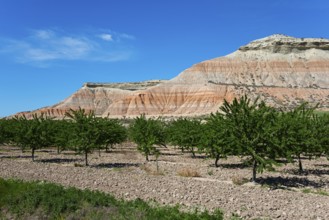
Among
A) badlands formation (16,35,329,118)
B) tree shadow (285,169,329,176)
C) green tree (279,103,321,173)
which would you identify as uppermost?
Answer: badlands formation (16,35,329,118)

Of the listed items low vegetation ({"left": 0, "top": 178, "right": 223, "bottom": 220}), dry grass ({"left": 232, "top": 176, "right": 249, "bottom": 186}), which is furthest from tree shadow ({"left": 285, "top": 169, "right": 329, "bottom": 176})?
low vegetation ({"left": 0, "top": 178, "right": 223, "bottom": 220})

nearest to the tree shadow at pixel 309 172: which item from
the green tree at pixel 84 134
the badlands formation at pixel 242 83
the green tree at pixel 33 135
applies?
the green tree at pixel 84 134

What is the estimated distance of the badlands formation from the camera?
125 meters

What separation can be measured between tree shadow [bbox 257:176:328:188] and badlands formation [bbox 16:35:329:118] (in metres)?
92.6

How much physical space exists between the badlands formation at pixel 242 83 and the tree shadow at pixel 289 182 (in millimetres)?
92617

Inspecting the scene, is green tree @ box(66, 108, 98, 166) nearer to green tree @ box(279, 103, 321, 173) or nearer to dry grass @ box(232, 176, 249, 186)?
dry grass @ box(232, 176, 249, 186)

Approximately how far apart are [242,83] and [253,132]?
119334 mm

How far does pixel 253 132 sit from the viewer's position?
2281 centimetres

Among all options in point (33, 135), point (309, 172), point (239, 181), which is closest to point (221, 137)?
point (239, 181)

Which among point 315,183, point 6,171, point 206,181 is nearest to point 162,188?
point 206,181

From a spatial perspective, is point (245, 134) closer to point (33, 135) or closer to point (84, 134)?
point (84, 134)

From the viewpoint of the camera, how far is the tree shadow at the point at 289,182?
76.0ft

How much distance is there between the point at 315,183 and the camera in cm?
2409

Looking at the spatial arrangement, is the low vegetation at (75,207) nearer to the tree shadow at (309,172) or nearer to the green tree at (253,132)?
the green tree at (253,132)
